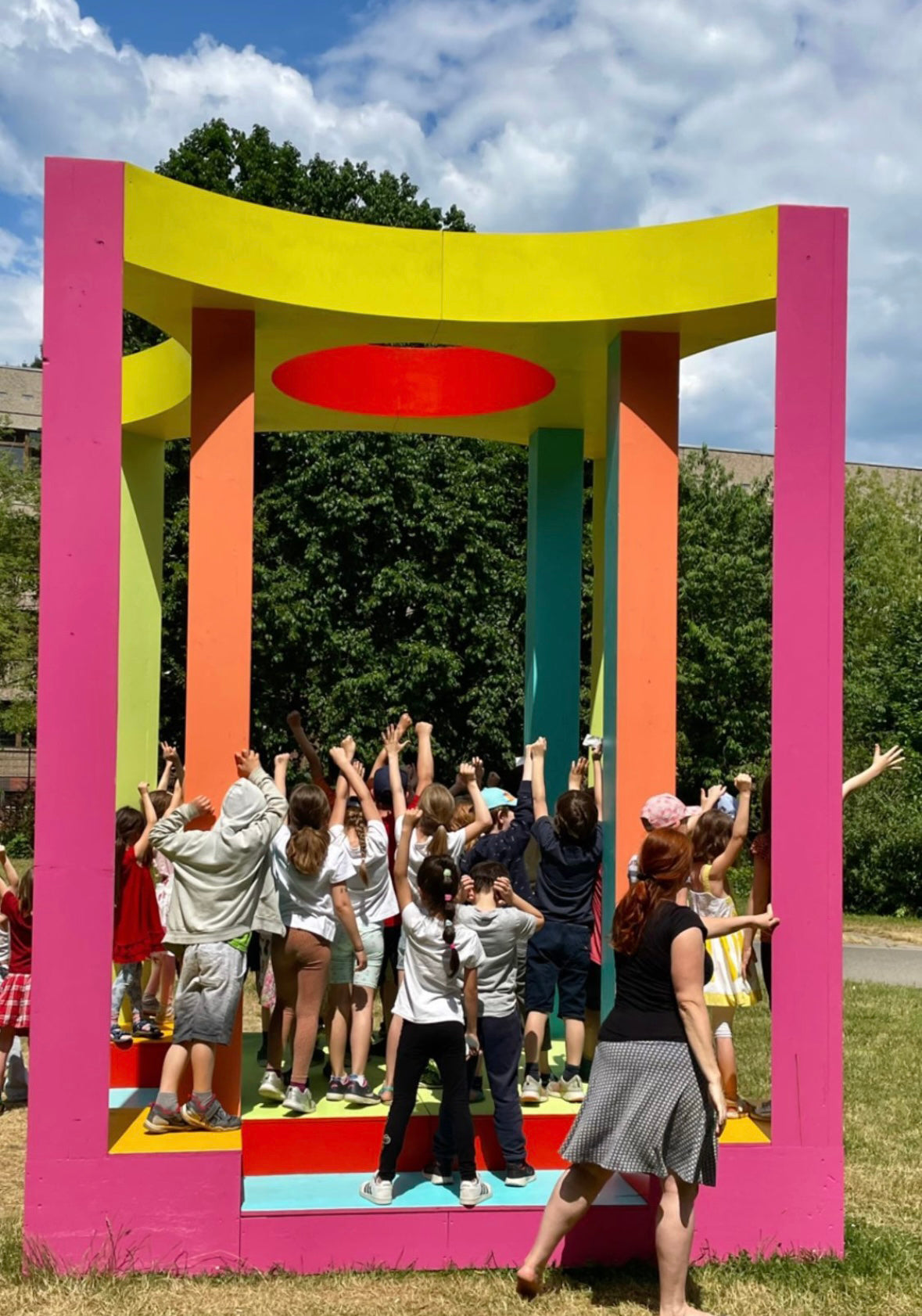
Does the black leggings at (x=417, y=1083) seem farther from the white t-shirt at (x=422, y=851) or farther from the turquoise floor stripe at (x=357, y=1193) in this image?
the white t-shirt at (x=422, y=851)

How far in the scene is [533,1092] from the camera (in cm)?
618

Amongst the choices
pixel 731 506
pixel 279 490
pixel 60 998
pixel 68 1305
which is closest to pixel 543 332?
pixel 60 998

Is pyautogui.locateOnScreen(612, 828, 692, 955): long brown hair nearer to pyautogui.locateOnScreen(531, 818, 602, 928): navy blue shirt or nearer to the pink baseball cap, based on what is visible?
the pink baseball cap

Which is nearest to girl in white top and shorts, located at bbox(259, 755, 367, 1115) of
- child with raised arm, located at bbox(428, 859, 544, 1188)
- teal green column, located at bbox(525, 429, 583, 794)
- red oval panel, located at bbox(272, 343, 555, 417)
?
child with raised arm, located at bbox(428, 859, 544, 1188)

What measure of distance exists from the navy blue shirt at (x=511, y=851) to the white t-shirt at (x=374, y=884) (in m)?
0.41

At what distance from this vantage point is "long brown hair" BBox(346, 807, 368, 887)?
6512 millimetres

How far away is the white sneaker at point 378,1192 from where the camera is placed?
17.0 ft

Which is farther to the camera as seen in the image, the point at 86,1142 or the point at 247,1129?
the point at 247,1129

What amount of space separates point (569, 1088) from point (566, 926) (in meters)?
0.74

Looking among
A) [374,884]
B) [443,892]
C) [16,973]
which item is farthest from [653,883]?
[16,973]

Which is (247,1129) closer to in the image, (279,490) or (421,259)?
(421,259)

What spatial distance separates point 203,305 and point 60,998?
2935 mm

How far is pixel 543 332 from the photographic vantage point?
Answer: 620 centimetres

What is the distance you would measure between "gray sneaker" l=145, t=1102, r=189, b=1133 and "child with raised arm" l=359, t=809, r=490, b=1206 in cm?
76
